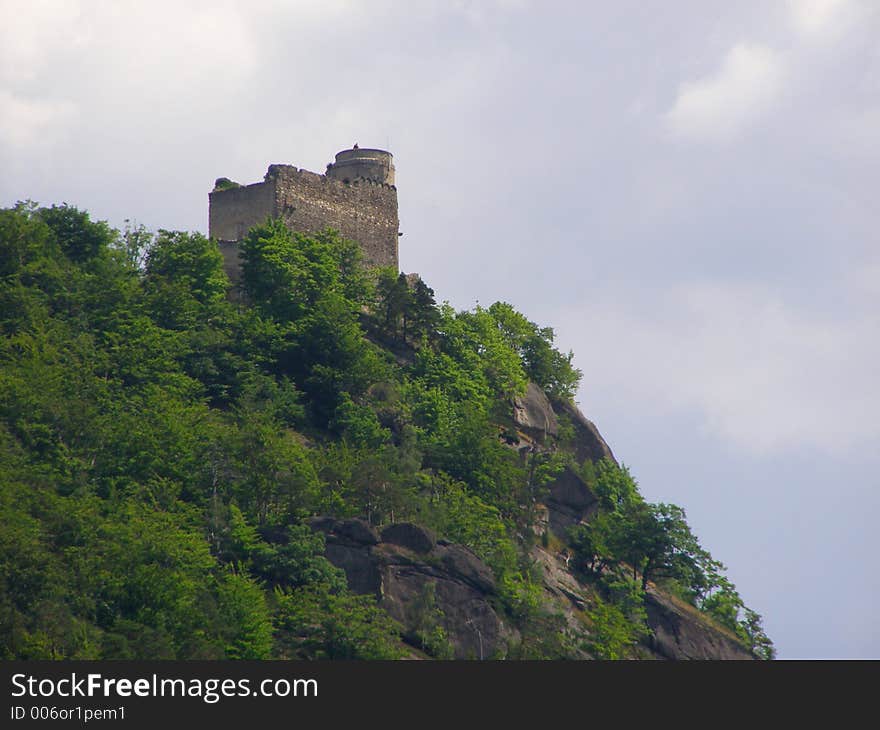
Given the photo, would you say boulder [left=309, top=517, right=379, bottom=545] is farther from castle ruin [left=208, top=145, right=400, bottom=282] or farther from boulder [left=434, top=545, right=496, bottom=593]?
castle ruin [left=208, top=145, right=400, bottom=282]

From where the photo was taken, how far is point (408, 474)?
82.9 m

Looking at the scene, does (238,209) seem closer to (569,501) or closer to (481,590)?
(569,501)

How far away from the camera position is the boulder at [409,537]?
253 ft

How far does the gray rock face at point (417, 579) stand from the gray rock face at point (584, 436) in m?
20.1

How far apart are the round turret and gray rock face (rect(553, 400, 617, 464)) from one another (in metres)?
13.7

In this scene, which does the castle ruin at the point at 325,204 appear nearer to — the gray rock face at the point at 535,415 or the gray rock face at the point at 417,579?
the gray rock face at the point at 535,415

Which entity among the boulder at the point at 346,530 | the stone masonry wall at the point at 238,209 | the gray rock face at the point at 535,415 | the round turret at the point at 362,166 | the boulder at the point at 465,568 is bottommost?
the boulder at the point at 465,568

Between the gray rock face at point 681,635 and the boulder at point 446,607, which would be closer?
the boulder at point 446,607

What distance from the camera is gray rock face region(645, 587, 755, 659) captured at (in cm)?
8650

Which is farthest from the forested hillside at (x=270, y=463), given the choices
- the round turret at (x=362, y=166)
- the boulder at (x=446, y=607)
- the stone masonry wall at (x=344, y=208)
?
the round turret at (x=362, y=166)

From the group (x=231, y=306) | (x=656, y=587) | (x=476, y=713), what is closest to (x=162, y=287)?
(x=231, y=306)

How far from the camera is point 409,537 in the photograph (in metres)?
77.4

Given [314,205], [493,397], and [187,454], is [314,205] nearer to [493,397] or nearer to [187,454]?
[493,397]

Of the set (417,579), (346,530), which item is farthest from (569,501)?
(346,530)
